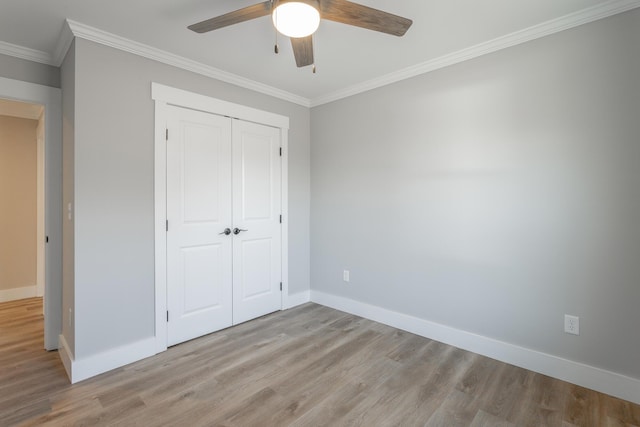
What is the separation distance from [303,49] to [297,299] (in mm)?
2835

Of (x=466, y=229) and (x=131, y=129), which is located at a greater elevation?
(x=131, y=129)

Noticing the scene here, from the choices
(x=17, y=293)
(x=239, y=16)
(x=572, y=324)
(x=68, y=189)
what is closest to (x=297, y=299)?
(x=68, y=189)

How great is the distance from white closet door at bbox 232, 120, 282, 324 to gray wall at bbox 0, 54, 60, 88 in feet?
4.99

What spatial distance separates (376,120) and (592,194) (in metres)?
1.91

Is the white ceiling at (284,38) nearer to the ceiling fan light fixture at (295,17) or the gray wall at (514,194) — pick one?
the gray wall at (514,194)

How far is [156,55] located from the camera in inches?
102

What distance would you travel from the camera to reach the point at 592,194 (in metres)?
2.11

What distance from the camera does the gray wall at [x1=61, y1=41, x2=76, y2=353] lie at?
228cm

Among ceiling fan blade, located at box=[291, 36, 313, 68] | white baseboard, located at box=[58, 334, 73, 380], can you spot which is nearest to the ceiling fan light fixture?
ceiling fan blade, located at box=[291, 36, 313, 68]

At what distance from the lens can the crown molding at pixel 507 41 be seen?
79.1 inches

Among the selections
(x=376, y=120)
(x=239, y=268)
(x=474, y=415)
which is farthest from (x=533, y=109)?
(x=239, y=268)

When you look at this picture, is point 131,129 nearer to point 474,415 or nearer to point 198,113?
A: point 198,113

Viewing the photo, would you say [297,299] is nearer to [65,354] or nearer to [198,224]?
[198,224]

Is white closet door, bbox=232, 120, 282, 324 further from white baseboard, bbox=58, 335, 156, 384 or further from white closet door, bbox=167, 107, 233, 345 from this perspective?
white baseboard, bbox=58, 335, 156, 384
